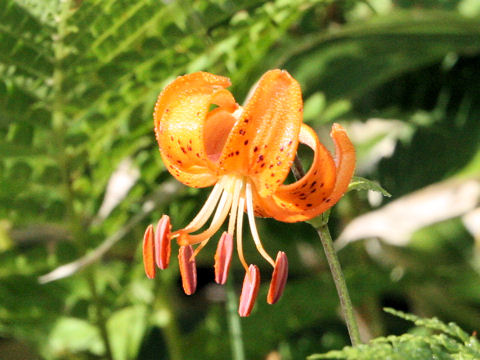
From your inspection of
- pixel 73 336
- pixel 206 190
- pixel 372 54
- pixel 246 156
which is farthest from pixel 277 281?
pixel 372 54

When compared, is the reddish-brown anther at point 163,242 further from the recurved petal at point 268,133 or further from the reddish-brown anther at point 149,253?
the recurved petal at point 268,133

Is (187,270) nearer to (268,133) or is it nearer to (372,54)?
(268,133)

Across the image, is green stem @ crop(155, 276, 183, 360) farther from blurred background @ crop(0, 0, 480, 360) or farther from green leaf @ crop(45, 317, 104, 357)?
green leaf @ crop(45, 317, 104, 357)

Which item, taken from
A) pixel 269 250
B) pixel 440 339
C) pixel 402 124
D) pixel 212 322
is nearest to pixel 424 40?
pixel 402 124

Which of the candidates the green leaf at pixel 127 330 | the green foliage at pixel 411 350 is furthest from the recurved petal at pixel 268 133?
the green leaf at pixel 127 330

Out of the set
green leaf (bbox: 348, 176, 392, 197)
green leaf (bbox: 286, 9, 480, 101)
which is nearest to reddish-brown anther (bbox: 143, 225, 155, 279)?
green leaf (bbox: 348, 176, 392, 197)

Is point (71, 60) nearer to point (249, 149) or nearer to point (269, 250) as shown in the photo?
point (249, 149)

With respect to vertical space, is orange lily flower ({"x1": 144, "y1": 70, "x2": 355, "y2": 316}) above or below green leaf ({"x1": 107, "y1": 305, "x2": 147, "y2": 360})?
above
